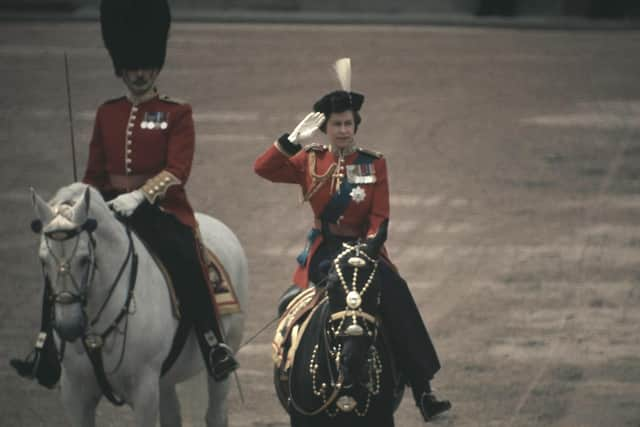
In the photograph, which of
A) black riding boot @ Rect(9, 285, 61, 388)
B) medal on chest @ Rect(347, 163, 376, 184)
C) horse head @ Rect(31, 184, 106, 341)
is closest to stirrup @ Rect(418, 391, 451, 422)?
medal on chest @ Rect(347, 163, 376, 184)

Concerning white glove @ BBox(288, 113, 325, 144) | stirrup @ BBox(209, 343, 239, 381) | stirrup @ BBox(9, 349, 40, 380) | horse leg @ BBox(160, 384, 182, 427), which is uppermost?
white glove @ BBox(288, 113, 325, 144)

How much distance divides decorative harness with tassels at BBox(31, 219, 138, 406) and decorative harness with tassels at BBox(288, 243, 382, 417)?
104cm

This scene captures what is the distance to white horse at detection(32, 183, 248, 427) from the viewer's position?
25.7 ft

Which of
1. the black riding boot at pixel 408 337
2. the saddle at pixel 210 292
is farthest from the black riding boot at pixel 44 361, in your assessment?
the black riding boot at pixel 408 337

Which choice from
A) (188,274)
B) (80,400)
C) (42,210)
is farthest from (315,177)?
(80,400)

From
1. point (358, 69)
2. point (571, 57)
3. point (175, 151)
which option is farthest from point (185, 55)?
point (175, 151)

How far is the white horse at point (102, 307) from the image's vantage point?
7.82m

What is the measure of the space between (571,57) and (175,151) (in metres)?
13.8

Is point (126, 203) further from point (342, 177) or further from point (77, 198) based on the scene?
point (342, 177)

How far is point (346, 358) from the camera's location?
754 cm

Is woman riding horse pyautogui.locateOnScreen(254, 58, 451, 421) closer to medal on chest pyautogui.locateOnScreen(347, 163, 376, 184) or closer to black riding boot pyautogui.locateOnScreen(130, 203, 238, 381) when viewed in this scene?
medal on chest pyautogui.locateOnScreen(347, 163, 376, 184)

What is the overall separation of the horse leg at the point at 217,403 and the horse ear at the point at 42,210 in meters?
2.33

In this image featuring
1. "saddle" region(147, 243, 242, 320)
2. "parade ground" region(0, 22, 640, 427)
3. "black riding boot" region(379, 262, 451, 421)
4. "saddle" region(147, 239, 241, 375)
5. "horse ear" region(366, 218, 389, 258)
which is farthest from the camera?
"parade ground" region(0, 22, 640, 427)

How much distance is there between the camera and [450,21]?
24000mm
